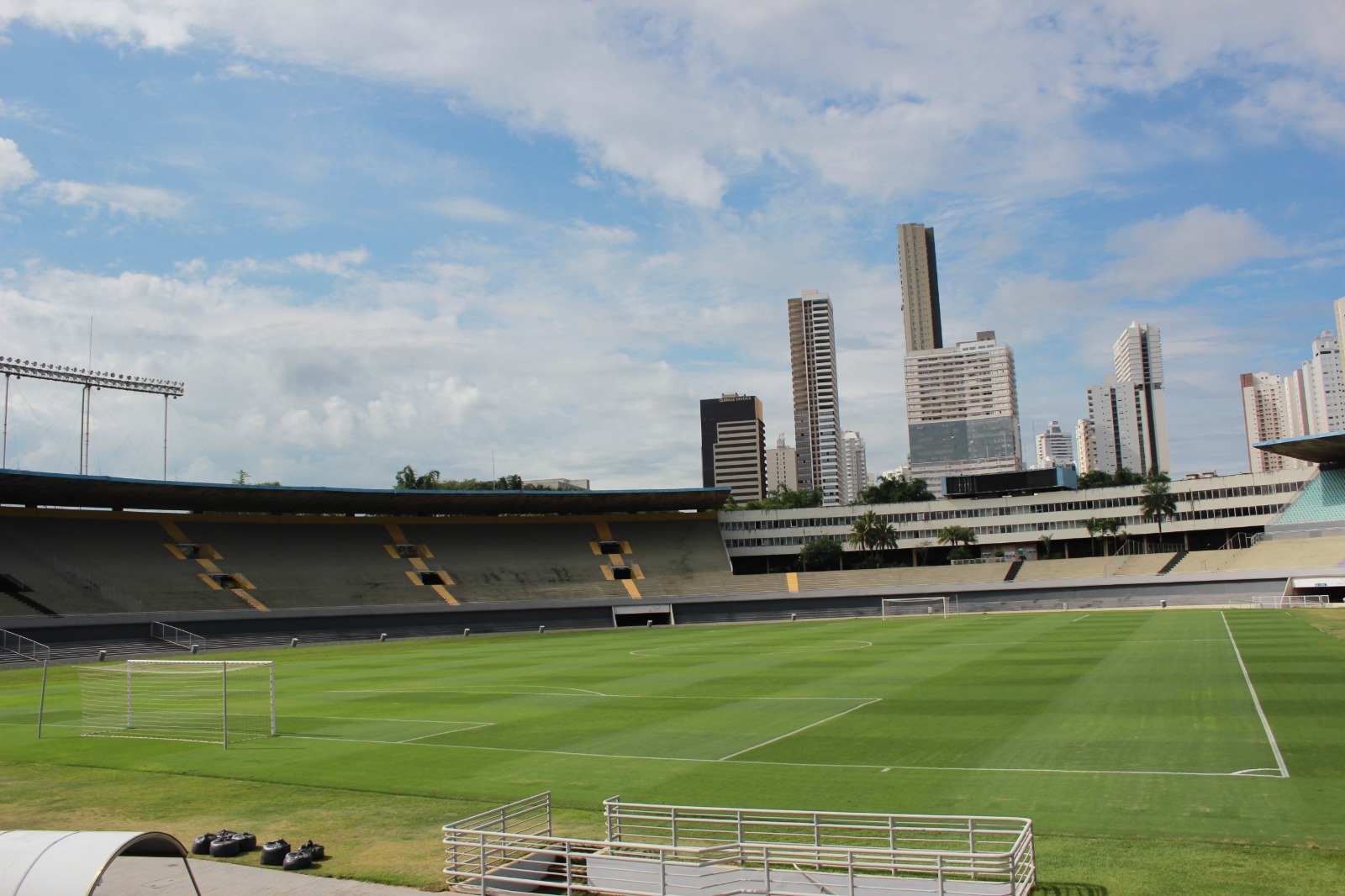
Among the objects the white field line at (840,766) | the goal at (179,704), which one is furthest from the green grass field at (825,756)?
the goal at (179,704)

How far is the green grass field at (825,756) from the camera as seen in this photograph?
14211 mm

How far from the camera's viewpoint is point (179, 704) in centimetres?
3422

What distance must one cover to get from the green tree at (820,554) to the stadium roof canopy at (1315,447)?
4393 cm

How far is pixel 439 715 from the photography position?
29047 mm

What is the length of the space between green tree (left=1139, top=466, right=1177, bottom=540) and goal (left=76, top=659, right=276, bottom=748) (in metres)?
89.0

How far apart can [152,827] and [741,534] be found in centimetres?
9720

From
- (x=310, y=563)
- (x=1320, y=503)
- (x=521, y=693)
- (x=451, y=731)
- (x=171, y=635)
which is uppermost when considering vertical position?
(x=1320, y=503)

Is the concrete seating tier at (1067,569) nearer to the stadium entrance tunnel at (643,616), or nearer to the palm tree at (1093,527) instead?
the palm tree at (1093,527)

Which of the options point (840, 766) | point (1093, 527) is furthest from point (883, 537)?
point (840, 766)

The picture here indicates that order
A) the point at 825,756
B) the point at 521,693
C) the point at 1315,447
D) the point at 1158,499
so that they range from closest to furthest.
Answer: the point at 825,756, the point at 521,693, the point at 1315,447, the point at 1158,499

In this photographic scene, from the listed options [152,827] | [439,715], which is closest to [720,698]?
[439,715]

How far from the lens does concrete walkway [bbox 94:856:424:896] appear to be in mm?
12711

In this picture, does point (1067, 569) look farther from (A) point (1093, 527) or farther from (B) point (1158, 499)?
(B) point (1158, 499)

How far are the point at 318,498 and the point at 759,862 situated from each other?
72.0 meters
